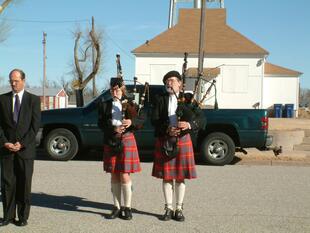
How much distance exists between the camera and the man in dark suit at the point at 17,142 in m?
5.57

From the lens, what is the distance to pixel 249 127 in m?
11.3

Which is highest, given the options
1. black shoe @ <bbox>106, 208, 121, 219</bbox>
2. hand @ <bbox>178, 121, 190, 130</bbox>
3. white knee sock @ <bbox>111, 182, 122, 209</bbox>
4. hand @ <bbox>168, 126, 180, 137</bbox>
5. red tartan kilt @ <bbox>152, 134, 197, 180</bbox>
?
hand @ <bbox>178, 121, 190, 130</bbox>

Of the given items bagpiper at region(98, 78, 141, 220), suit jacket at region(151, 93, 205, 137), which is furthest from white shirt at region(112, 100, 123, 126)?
suit jacket at region(151, 93, 205, 137)

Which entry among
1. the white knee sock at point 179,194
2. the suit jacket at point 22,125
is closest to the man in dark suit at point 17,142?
the suit jacket at point 22,125

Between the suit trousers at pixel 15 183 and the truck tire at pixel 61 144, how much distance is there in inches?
234

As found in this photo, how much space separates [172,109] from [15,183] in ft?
6.60

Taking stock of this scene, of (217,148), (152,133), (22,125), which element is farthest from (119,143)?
(217,148)

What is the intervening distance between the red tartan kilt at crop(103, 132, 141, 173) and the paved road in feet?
2.03

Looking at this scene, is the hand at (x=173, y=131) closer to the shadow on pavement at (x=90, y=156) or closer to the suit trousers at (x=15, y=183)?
the suit trousers at (x=15, y=183)

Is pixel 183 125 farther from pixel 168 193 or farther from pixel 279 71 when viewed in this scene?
pixel 279 71

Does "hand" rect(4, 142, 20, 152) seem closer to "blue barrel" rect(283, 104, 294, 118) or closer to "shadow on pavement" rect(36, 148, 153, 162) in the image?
"shadow on pavement" rect(36, 148, 153, 162)

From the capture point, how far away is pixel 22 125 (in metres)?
5.59

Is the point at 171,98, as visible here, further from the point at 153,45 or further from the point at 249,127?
the point at 153,45

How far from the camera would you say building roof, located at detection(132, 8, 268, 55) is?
36.3 metres
